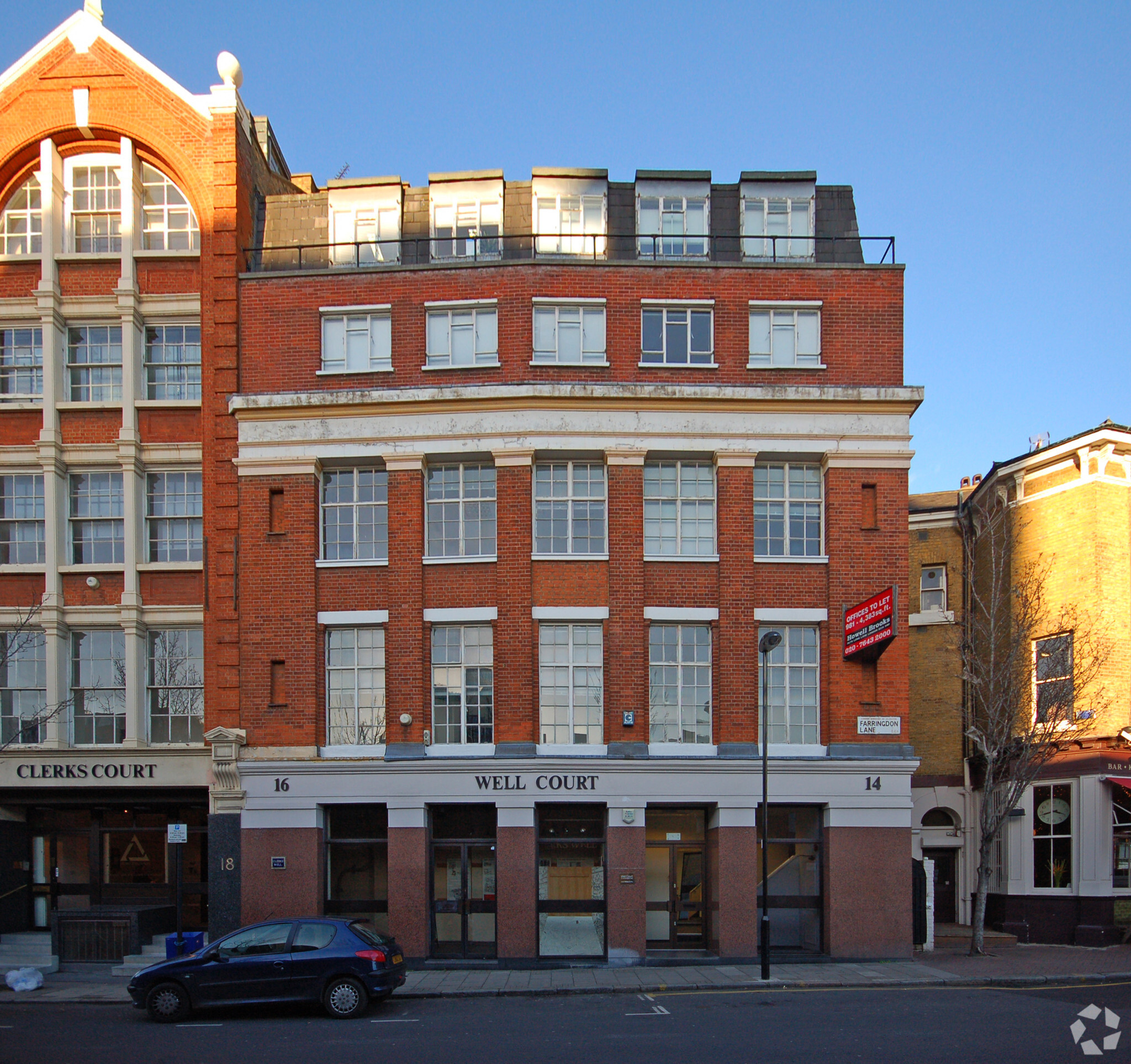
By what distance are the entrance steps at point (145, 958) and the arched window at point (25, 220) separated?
49.3 feet

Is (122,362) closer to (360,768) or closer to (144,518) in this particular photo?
(144,518)

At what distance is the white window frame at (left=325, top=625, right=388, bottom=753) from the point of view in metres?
22.7

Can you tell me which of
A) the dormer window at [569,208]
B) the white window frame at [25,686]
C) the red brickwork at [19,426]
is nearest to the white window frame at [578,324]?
the dormer window at [569,208]

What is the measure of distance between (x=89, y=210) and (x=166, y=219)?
1.78 m

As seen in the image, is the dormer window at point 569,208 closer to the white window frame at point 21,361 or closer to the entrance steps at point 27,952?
the white window frame at point 21,361

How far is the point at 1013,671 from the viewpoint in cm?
2381

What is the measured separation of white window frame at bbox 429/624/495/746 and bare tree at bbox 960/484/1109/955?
32.6 ft

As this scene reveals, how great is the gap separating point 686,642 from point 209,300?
12509 mm

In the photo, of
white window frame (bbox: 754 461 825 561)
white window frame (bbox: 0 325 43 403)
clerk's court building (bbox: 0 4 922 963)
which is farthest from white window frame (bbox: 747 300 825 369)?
white window frame (bbox: 0 325 43 403)

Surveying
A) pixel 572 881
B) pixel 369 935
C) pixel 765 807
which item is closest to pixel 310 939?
pixel 369 935

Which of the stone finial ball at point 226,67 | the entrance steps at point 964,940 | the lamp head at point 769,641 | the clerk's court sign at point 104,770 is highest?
the stone finial ball at point 226,67

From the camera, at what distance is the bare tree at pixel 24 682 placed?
76.8 ft

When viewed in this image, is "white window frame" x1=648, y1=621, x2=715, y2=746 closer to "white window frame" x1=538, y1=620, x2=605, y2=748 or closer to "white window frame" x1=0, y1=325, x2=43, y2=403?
"white window frame" x1=538, y1=620, x2=605, y2=748

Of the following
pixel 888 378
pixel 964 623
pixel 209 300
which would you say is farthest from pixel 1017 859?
pixel 209 300
